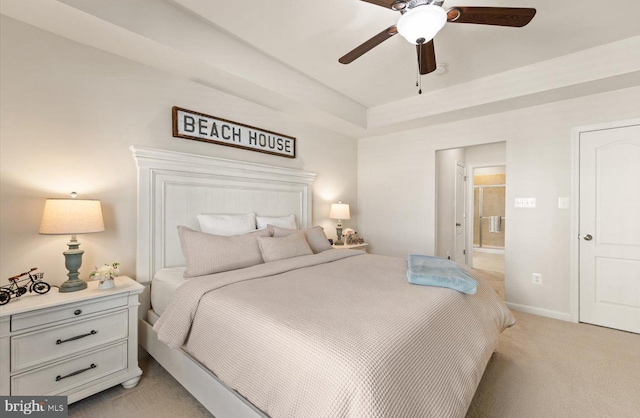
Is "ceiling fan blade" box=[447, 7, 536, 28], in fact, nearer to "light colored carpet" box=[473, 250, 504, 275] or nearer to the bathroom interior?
"light colored carpet" box=[473, 250, 504, 275]

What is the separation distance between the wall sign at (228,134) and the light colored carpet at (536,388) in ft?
6.42

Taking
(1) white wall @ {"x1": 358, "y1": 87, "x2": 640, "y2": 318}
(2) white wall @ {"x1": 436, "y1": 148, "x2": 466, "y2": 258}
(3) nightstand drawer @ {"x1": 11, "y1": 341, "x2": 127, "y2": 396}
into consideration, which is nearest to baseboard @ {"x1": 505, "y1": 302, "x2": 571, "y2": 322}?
(1) white wall @ {"x1": 358, "y1": 87, "x2": 640, "y2": 318}

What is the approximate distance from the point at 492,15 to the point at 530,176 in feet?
7.43

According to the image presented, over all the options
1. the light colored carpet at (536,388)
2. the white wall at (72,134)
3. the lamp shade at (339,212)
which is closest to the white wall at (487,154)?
the lamp shade at (339,212)

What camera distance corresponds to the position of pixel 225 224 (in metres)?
2.65

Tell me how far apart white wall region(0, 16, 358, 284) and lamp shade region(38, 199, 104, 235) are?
0.29 metres

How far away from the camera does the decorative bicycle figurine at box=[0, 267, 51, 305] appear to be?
1.55m

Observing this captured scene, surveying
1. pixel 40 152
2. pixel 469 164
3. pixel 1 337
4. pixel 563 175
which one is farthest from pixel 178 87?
pixel 469 164

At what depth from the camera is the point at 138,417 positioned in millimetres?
1627

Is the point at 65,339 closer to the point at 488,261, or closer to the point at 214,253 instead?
the point at 214,253

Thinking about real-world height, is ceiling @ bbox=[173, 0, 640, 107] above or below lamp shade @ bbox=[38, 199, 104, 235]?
above

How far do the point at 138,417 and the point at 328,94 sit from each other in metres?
3.33

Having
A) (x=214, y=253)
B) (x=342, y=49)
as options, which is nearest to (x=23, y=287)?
(x=214, y=253)

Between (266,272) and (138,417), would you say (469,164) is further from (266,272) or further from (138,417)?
(138,417)
